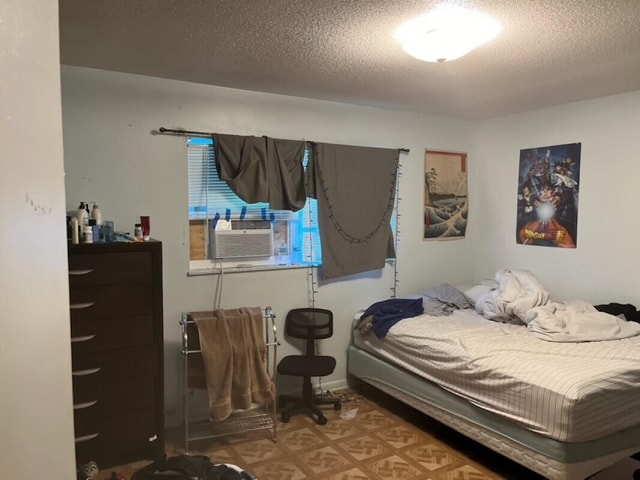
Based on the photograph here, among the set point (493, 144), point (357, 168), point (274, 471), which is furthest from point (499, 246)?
point (274, 471)

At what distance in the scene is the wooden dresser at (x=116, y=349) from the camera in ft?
8.15

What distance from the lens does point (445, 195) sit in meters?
4.35

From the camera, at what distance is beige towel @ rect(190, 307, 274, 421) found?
2.88 metres

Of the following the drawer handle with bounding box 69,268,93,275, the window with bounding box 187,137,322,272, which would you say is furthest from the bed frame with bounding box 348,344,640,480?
the drawer handle with bounding box 69,268,93,275

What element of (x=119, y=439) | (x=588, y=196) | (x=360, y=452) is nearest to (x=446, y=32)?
(x=588, y=196)

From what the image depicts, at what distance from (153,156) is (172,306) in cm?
100

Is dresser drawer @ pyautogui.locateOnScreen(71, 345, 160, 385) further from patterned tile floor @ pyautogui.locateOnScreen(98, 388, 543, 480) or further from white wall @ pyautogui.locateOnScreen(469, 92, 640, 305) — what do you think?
white wall @ pyautogui.locateOnScreen(469, 92, 640, 305)

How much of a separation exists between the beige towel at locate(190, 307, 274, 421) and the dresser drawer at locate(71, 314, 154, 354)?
354mm

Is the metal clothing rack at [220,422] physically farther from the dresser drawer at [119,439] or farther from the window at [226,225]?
the window at [226,225]

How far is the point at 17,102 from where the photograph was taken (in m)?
0.63

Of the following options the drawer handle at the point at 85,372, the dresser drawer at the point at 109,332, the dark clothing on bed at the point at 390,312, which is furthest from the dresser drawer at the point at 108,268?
the dark clothing on bed at the point at 390,312

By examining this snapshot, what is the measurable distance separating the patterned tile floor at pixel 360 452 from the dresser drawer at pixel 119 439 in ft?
0.30

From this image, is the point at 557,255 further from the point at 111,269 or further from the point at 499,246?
the point at 111,269

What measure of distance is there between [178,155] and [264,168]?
58cm
